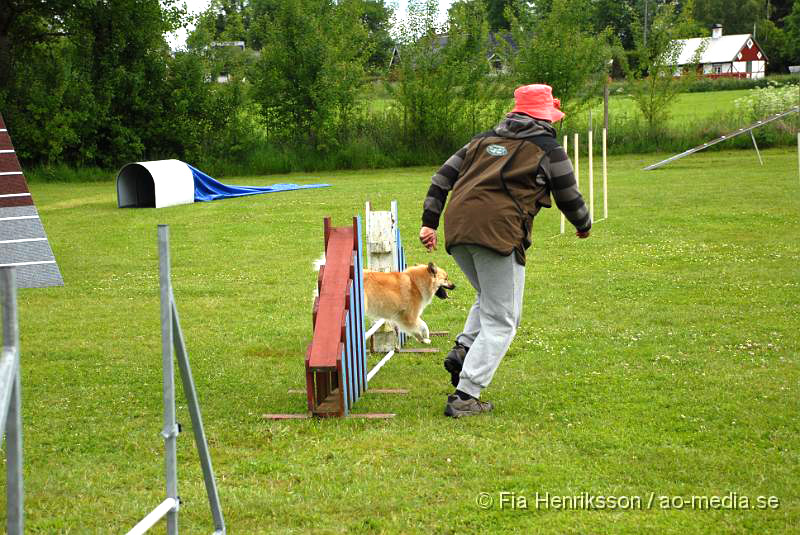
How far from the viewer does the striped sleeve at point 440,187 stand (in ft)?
17.6

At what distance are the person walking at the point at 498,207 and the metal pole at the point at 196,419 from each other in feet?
6.66

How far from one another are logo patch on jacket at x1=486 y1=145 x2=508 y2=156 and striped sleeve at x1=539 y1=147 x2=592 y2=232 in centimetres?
23

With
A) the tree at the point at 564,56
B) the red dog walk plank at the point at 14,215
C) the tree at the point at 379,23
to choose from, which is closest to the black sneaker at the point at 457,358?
the red dog walk plank at the point at 14,215

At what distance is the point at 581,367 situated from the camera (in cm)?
641

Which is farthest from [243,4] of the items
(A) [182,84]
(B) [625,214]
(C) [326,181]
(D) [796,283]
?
(D) [796,283]

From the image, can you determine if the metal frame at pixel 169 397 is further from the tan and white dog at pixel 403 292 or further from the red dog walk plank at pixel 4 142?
the red dog walk plank at pixel 4 142

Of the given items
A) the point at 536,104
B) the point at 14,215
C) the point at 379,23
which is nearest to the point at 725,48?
the point at 379,23

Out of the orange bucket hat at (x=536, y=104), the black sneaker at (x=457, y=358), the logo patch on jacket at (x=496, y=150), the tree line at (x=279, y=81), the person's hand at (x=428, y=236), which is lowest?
the black sneaker at (x=457, y=358)

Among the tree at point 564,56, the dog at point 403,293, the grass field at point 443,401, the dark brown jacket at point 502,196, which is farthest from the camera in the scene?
the tree at point 564,56

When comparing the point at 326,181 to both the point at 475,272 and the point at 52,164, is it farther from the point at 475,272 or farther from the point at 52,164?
the point at 475,272

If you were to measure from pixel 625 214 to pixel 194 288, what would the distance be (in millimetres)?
8436

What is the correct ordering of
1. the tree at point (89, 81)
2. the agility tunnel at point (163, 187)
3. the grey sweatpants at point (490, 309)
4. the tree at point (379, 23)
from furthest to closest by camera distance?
the tree at point (379, 23), the tree at point (89, 81), the agility tunnel at point (163, 187), the grey sweatpants at point (490, 309)

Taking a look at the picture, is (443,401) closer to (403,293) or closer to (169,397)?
(403,293)

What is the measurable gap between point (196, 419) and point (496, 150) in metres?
2.49
